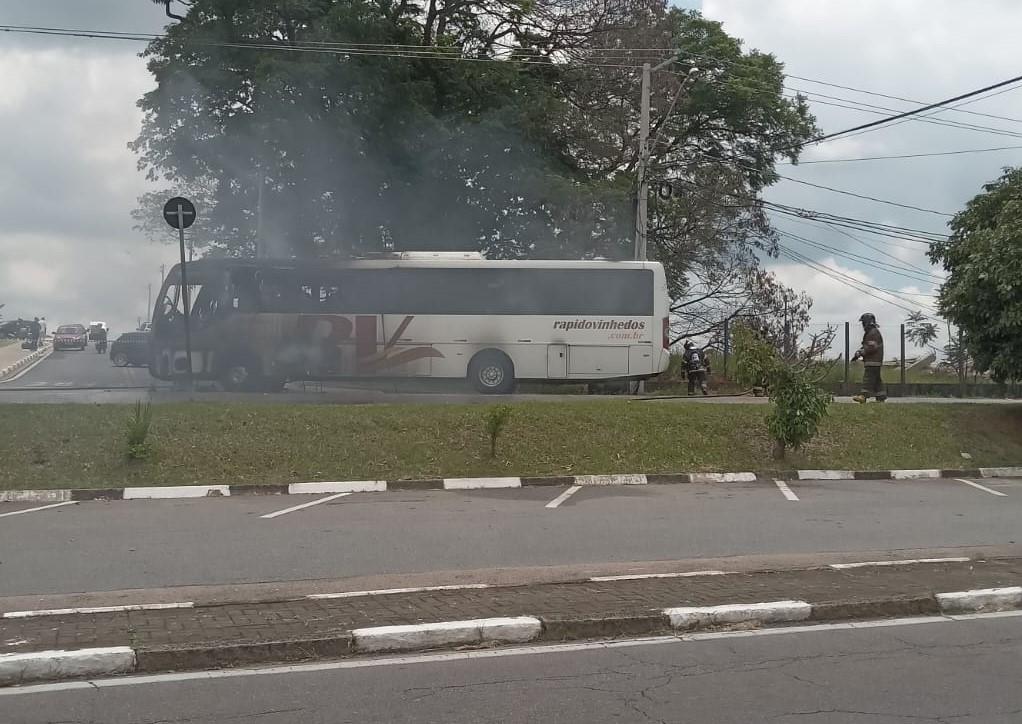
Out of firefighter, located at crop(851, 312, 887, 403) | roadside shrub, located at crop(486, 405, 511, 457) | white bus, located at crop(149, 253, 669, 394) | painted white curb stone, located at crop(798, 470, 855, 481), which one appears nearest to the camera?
roadside shrub, located at crop(486, 405, 511, 457)

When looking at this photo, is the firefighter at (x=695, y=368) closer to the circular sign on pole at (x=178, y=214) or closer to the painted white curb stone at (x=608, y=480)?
the painted white curb stone at (x=608, y=480)

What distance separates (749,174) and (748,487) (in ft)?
67.5

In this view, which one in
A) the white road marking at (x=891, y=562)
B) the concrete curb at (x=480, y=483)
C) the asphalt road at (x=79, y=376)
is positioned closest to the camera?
the white road marking at (x=891, y=562)

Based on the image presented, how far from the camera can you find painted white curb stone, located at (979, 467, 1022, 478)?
15375 mm

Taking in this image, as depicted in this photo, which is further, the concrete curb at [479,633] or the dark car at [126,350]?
the dark car at [126,350]

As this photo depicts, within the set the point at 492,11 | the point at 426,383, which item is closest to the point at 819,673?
the point at 426,383

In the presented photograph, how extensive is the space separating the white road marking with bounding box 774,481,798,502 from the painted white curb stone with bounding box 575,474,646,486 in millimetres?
1880

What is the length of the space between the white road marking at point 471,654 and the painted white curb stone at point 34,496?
23.3 ft

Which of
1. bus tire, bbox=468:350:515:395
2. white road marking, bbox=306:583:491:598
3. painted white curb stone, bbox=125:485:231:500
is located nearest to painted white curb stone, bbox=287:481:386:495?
painted white curb stone, bbox=125:485:231:500

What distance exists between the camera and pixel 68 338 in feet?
174

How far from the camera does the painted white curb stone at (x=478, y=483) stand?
1281 centimetres

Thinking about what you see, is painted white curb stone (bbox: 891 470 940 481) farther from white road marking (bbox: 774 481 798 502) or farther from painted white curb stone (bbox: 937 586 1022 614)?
painted white curb stone (bbox: 937 586 1022 614)

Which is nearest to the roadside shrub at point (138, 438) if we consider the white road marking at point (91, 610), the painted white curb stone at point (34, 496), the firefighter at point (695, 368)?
the painted white curb stone at point (34, 496)

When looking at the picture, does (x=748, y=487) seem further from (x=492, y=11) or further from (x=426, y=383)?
(x=492, y=11)
